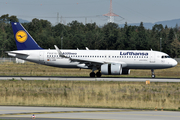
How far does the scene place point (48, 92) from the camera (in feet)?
91.2

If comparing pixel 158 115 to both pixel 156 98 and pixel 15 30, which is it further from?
pixel 15 30

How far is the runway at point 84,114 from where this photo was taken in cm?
1558

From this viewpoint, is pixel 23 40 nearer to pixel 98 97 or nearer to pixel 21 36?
pixel 21 36

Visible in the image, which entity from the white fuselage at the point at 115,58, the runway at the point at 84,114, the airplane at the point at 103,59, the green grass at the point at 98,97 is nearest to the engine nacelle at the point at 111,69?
the airplane at the point at 103,59

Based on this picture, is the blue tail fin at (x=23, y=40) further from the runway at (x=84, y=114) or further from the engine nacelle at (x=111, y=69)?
→ the runway at (x=84, y=114)

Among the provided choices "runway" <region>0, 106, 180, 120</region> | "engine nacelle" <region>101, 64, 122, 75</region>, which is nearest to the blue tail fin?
"engine nacelle" <region>101, 64, 122, 75</region>

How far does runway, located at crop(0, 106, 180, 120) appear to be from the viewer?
51.1ft

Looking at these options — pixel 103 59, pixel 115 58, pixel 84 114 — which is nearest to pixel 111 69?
pixel 115 58

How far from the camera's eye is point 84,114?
16.7 metres

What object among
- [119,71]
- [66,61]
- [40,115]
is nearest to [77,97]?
[40,115]

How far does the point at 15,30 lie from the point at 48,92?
72.8 ft

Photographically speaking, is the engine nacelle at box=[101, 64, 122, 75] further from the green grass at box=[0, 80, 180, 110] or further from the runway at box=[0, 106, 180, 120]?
the runway at box=[0, 106, 180, 120]

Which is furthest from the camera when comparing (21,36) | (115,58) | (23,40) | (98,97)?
(21,36)

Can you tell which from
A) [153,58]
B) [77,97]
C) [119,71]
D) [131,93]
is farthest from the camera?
[153,58]
